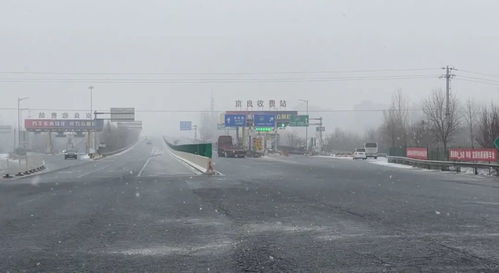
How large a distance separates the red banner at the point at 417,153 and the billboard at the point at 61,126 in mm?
66571

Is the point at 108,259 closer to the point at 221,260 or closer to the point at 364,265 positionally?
the point at 221,260

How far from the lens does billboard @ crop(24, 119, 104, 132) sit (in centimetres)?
A: 10156

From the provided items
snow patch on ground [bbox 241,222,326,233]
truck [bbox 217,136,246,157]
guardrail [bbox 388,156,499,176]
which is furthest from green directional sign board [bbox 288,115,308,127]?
snow patch on ground [bbox 241,222,326,233]

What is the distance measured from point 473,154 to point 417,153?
11411mm

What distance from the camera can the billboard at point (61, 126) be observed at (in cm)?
10156

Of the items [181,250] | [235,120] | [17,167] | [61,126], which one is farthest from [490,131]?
[61,126]

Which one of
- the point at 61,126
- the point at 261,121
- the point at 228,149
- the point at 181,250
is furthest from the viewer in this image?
the point at 61,126

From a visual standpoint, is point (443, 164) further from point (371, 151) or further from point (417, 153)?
point (371, 151)

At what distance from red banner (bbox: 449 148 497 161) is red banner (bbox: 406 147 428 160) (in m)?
4.71

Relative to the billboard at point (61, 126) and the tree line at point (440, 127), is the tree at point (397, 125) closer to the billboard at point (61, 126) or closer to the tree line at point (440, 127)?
the tree line at point (440, 127)

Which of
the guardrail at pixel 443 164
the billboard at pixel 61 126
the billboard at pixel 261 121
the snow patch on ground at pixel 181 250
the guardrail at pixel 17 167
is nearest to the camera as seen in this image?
the snow patch on ground at pixel 181 250

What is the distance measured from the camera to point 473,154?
35.7m

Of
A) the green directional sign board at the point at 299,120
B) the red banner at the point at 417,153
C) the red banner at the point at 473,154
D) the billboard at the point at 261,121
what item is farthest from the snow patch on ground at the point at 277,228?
the green directional sign board at the point at 299,120

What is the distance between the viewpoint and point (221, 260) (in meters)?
8.11
